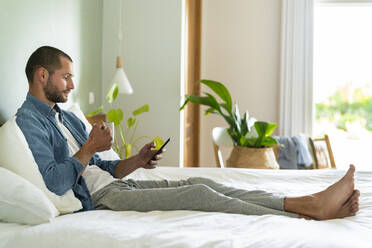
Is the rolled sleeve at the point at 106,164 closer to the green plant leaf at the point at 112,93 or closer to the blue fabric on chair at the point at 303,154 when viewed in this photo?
the green plant leaf at the point at 112,93

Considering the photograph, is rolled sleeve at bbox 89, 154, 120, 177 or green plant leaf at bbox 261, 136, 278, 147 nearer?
rolled sleeve at bbox 89, 154, 120, 177

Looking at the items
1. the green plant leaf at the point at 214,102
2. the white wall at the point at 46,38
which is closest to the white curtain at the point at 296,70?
the green plant leaf at the point at 214,102

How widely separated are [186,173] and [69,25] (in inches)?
53.6

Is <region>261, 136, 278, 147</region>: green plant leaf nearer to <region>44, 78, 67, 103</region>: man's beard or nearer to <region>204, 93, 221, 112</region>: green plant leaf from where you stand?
<region>204, 93, 221, 112</region>: green plant leaf

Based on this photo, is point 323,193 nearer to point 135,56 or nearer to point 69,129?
point 69,129

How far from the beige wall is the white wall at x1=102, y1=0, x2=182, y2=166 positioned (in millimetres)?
1146

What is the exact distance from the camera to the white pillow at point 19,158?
1.72m

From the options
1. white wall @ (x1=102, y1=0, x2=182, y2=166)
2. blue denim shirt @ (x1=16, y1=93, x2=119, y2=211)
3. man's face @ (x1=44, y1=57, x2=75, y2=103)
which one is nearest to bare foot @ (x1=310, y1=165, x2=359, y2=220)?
blue denim shirt @ (x1=16, y1=93, x2=119, y2=211)

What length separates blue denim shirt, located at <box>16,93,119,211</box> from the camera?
1.77 m

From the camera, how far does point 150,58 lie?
3895 millimetres

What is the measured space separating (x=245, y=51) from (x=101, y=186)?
329 cm

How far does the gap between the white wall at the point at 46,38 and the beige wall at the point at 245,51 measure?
1.56 meters

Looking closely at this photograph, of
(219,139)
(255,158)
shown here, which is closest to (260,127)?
(255,158)

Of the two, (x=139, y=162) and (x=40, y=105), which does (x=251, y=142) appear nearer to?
(x=139, y=162)
